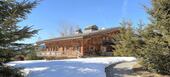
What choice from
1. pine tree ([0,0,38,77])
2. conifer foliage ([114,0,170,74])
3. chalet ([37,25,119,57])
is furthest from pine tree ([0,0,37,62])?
chalet ([37,25,119,57])

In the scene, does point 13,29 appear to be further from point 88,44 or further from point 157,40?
point 88,44

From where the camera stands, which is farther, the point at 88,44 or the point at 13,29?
the point at 88,44

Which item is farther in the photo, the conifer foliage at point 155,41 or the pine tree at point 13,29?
the conifer foliage at point 155,41

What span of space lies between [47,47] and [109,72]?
39092mm

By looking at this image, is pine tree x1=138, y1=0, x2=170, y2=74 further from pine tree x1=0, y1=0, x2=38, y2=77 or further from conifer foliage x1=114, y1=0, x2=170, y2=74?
pine tree x1=0, y1=0, x2=38, y2=77

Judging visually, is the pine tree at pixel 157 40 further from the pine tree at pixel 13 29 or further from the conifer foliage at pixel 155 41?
the pine tree at pixel 13 29

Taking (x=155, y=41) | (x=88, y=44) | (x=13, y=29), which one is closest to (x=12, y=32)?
(x=13, y=29)

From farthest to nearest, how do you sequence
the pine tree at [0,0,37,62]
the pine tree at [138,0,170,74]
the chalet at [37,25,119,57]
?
the chalet at [37,25,119,57] → the pine tree at [138,0,170,74] → the pine tree at [0,0,37,62]

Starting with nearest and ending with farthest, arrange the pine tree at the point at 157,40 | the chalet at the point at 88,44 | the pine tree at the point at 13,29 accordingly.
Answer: the pine tree at the point at 13,29
the pine tree at the point at 157,40
the chalet at the point at 88,44

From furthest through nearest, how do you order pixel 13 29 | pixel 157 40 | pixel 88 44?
pixel 88 44 → pixel 157 40 → pixel 13 29

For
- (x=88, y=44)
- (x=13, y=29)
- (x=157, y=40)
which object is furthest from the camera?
(x=88, y=44)

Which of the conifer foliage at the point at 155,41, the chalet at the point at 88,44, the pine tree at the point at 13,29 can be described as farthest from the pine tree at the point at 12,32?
the chalet at the point at 88,44

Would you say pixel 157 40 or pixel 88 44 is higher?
pixel 88 44

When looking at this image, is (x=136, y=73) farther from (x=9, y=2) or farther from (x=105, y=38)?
(x=105, y=38)
